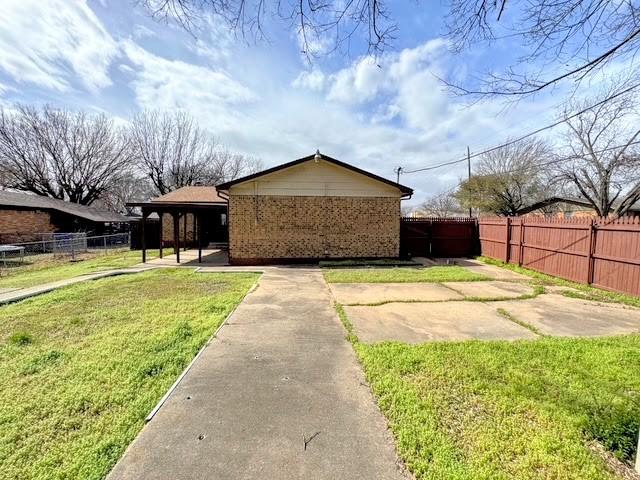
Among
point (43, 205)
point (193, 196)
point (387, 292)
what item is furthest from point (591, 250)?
point (43, 205)

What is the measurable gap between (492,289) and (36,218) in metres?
28.5

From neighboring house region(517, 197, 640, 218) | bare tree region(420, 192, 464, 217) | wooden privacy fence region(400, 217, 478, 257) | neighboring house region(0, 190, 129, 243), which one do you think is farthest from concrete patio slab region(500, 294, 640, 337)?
bare tree region(420, 192, 464, 217)

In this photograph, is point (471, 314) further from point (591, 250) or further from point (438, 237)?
point (438, 237)

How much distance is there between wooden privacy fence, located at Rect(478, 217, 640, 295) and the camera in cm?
722

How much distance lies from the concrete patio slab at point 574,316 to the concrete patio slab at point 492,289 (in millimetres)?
554

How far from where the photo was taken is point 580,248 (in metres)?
8.57

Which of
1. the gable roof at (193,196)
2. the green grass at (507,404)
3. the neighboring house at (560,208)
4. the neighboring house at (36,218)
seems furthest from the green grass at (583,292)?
the neighboring house at (36,218)

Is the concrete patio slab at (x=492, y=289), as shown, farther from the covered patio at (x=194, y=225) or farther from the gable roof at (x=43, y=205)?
the gable roof at (x=43, y=205)

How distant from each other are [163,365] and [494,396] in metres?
3.64

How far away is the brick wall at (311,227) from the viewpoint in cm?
1212

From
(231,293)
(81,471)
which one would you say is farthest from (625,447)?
(231,293)

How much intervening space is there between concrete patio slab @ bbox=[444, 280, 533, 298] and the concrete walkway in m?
4.60

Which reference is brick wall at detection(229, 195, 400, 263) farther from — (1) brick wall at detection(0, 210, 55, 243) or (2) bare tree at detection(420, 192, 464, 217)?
(2) bare tree at detection(420, 192, 464, 217)

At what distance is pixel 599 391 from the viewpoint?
304cm
